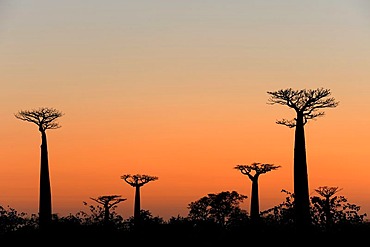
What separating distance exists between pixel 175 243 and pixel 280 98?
839cm

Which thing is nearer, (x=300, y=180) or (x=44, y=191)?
(x=300, y=180)

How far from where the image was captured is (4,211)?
183 feet

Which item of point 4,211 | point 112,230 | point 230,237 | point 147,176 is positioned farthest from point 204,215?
point 230,237

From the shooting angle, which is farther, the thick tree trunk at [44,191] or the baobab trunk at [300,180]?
the thick tree trunk at [44,191]

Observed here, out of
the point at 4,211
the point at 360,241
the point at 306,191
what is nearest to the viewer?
the point at 360,241

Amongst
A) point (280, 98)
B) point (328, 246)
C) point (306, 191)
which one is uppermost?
point (280, 98)

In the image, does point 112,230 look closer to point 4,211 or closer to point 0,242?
point 0,242

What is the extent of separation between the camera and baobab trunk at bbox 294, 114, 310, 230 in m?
41.0

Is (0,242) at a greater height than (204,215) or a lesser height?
lesser

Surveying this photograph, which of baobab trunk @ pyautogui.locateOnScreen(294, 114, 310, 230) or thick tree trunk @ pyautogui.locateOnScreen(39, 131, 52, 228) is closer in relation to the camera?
baobab trunk @ pyautogui.locateOnScreen(294, 114, 310, 230)

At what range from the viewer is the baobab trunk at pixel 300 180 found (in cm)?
4100

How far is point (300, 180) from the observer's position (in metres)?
42.4

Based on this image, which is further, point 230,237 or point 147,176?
point 147,176

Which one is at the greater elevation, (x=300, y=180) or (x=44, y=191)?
(x=44, y=191)
